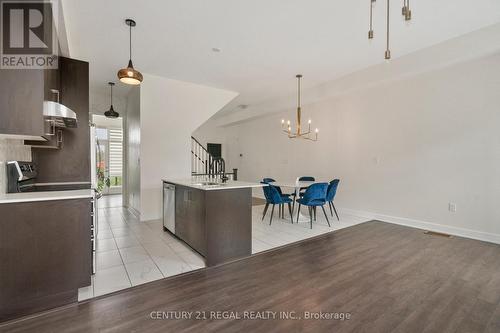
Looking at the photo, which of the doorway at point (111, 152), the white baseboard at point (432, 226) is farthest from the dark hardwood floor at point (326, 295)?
the doorway at point (111, 152)

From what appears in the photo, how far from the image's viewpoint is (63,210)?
1.99m

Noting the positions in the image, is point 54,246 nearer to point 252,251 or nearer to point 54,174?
point 54,174

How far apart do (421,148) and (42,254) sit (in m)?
5.51

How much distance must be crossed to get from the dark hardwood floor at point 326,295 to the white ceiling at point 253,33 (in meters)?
3.07

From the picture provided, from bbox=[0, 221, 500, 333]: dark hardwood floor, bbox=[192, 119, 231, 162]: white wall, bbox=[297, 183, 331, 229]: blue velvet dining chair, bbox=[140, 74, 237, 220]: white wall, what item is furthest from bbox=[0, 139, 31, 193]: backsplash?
bbox=[192, 119, 231, 162]: white wall

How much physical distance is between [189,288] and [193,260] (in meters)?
0.62

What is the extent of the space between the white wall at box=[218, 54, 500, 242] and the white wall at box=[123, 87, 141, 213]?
13.8 feet

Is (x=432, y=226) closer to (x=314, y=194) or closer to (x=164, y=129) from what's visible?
(x=314, y=194)

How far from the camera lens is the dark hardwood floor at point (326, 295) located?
5.74 feet

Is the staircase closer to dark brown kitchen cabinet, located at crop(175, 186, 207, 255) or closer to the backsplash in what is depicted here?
dark brown kitchen cabinet, located at crop(175, 186, 207, 255)

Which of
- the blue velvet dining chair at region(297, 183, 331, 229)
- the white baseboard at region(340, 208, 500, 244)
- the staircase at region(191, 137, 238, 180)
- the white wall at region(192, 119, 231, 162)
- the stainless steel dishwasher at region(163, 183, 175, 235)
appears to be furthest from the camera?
the white wall at region(192, 119, 231, 162)

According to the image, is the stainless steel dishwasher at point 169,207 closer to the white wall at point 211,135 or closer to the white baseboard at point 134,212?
the white baseboard at point 134,212

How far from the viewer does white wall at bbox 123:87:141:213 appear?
492 cm

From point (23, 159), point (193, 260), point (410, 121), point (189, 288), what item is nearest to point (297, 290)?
point (189, 288)
